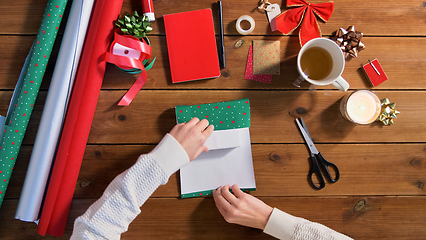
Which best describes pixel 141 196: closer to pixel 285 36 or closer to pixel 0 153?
pixel 0 153

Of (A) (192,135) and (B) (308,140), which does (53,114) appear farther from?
(B) (308,140)

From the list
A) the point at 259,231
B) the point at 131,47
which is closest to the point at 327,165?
the point at 259,231

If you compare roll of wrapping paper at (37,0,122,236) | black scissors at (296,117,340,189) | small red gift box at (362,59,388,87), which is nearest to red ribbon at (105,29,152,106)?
roll of wrapping paper at (37,0,122,236)

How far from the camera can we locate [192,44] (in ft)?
2.53

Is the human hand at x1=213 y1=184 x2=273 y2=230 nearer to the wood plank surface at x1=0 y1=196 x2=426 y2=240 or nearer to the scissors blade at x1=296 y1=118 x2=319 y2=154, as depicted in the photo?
the wood plank surface at x1=0 y1=196 x2=426 y2=240

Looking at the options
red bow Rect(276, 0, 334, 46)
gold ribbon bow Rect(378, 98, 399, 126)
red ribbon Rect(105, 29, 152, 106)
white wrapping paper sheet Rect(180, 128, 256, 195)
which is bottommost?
white wrapping paper sheet Rect(180, 128, 256, 195)

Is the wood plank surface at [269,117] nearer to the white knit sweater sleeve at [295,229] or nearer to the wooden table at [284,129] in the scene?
the wooden table at [284,129]

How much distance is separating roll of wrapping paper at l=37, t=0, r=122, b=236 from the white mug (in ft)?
1.86

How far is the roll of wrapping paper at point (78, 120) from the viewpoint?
0.69 m

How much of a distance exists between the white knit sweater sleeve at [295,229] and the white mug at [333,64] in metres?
0.40

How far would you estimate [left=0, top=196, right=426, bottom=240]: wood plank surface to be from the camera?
74cm

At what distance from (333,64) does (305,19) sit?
7.2 inches

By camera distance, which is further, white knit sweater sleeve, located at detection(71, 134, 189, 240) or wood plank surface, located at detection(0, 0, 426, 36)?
wood plank surface, located at detection(0, 0, 426, 36)

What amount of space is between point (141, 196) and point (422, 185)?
88cm
